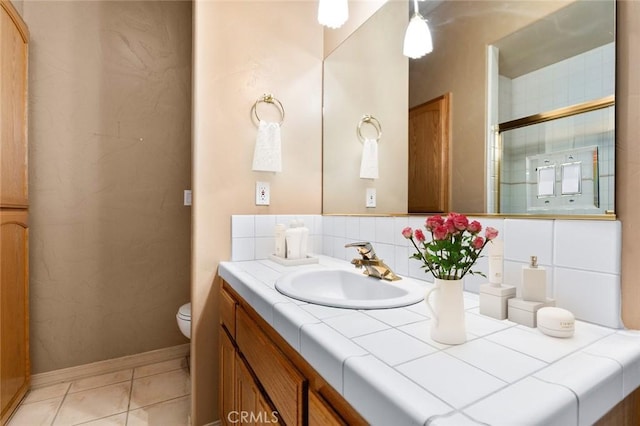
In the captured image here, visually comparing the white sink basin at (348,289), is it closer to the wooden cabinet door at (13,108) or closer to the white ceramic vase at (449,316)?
the white ceramic vase at (449,316)

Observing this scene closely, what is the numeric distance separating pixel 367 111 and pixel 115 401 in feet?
6.84

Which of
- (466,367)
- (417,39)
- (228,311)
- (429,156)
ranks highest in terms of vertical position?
(417,39)

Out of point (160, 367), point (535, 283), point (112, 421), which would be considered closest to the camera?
point (535, 283)

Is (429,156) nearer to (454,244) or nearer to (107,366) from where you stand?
(454,244)

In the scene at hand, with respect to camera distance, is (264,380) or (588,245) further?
(264,380)

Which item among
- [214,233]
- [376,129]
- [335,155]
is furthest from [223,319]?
[376,129]

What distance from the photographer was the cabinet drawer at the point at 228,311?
1188 millimetres

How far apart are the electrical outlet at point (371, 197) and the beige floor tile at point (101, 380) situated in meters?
1.88

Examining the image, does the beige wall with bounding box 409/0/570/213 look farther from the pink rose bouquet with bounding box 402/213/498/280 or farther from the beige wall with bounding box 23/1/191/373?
the beige wall with bounding box 23/1/191/373

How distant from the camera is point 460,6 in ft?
3.48

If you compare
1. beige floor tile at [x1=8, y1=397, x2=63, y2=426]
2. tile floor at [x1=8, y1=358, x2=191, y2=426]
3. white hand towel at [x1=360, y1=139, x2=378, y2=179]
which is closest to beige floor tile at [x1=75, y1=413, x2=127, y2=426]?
tile floor at [x1=8, y1=358, x2=191, y2=426]

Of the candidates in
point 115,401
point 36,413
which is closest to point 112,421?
point 115,401

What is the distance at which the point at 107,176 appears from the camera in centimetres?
203

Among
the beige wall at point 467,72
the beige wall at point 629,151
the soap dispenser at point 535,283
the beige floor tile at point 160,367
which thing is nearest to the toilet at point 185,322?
the beige floor tile at point 160,367
